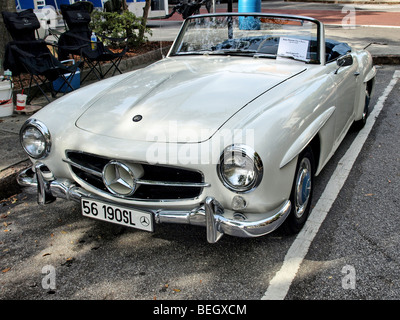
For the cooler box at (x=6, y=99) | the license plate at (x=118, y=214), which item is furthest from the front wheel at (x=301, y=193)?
the cooler box at (x=6, y=99)

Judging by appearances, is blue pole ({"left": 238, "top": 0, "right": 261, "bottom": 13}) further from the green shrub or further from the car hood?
the car hood

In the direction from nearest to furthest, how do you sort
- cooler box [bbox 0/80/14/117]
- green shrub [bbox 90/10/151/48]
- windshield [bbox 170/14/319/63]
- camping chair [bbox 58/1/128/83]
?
1. windshield [bbox 170/14/319/63]
2. cooler box [bbox 0/80/14/117]
3. camping chair [bbox 58/1/128/83]
4. green shrub [bbox 90/10/151/48]

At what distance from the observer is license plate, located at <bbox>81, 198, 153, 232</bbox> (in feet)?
8.66

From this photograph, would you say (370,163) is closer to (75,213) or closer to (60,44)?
(75,213)

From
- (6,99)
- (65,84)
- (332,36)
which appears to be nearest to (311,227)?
(6,99)

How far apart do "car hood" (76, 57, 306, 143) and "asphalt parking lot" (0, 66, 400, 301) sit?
2.74 ft

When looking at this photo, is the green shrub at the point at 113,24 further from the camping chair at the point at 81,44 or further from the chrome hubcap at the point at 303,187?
the chrome hubcap at the point at 303,187

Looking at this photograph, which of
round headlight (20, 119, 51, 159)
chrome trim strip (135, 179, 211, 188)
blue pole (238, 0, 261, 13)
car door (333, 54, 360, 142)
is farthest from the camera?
blue pole (238, 0, 261, 13)

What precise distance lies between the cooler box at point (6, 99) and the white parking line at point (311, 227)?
165 inches

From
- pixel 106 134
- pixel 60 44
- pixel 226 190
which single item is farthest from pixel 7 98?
pixel 226 190

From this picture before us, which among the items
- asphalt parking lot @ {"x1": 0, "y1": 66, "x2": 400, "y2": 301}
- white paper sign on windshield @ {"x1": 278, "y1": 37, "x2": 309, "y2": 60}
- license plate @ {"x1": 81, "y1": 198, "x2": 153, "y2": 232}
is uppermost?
white paper sign on windshield @ {"x1": 278, "y1": 37, "x2": 309, "y2": 60}

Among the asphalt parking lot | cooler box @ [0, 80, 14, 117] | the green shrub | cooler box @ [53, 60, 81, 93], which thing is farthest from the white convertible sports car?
the green shrub

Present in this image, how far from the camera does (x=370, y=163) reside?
4348mm

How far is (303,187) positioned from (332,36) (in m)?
10.3
